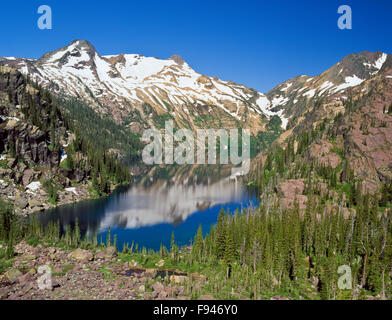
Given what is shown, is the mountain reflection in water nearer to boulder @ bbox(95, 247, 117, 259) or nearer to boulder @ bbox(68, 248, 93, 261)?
boulder @ bbox(95, 247, 117, 259)

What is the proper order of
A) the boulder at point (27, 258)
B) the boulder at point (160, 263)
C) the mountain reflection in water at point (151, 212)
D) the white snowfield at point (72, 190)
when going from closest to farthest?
the boulder at point (27, 258), the boulder at point (160, 263), the mountain reflection in water at point (151, 212), the white snowfield at point (72, 190)

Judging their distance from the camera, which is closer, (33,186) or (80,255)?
(80,255)

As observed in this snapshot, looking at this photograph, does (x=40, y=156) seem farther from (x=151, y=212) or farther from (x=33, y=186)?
(x=151, y=212)

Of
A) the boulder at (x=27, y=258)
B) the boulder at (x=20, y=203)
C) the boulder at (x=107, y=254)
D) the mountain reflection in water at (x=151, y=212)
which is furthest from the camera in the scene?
the boulder at (x=20, y=203)

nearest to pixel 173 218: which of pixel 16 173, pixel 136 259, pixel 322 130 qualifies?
pixel 136 259

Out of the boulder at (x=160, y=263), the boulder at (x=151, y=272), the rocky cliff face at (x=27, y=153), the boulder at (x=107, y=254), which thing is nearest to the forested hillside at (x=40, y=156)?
the rocky cliff face at (x=27, y=153)

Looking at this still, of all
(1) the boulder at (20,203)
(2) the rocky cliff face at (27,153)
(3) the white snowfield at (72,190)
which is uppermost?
(2) the rocky cliff face at (27,153)

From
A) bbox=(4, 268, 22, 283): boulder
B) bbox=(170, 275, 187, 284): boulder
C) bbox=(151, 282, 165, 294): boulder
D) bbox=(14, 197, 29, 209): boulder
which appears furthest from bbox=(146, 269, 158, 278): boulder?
bbox=(14, 197, 29, 209): boulder

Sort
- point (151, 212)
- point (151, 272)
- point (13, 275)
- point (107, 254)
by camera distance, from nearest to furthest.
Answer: point (13, 275), point (151, 272), point (107, 254), point (151, 212)

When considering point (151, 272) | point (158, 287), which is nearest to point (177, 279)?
point (158, 287)

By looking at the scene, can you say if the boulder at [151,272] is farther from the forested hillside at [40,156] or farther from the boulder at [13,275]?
the forested hillside at [40,156]

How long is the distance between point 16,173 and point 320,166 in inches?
4695

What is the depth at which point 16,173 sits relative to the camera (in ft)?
328

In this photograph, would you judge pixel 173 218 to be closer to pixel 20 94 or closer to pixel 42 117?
pixel 42 117
